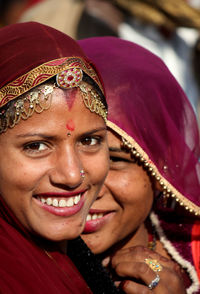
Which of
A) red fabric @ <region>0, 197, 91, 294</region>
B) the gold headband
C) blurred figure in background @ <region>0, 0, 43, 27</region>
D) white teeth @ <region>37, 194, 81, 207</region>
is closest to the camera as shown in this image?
red fabric @ <region>0, 197, 91, 294</region>

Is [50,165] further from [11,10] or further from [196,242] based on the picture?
[11,10]

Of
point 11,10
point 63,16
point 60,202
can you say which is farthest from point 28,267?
point 11,10

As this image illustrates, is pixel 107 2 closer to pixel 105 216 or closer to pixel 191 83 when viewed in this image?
pixel 191 83

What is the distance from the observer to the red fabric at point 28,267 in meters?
1.96

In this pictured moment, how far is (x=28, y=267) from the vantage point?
6.77 ft

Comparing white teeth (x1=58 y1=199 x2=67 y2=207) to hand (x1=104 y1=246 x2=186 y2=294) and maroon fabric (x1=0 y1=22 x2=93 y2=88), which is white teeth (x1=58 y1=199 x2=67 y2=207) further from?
hand (x1=104 y1=246 x2=186 y2=294)

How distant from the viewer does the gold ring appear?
2729mm

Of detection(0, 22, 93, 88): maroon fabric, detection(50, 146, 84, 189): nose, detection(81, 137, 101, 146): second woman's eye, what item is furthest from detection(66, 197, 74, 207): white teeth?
detection(0, 22, 93, 88): maroon fabric

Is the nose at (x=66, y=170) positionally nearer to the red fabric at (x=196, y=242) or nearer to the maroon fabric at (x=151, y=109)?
the maroon fabric at (x=151, y=109)

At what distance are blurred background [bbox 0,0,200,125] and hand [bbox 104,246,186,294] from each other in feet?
11.6

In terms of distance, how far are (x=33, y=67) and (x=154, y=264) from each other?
1.21 metres

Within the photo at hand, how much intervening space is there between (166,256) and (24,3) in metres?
5.86

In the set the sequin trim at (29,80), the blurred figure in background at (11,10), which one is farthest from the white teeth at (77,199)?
the blurred figure in background at (11,10)

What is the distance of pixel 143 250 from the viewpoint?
2.84 meters
